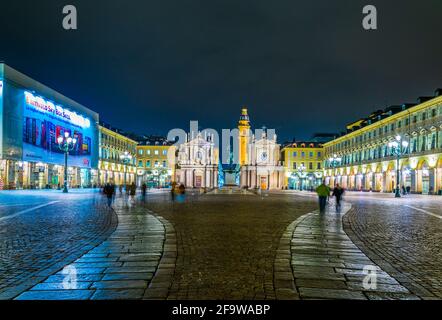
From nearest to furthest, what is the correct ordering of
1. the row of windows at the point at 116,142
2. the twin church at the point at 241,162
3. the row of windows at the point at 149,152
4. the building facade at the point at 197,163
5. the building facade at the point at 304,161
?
the row of windows at the point at 116,142 < the building facade at the point at 304,161 < the twin church at the point at 241,162 < the building facade at the point at 197,163 < the row of windows at the point at 149,152

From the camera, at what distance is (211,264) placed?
8188 mm

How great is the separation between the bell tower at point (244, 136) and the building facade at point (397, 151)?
3453cm

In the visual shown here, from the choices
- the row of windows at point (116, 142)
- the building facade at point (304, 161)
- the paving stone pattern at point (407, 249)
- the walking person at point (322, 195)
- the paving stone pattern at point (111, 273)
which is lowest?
the paving stone pattern at point (407, 249)

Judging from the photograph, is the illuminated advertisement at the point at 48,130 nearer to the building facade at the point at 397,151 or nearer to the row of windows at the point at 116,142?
the row of windows at the point at 116,142

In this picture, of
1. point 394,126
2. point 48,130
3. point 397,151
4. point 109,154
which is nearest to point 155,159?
point 109,154

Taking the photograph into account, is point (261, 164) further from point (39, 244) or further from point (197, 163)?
point (39, 244)

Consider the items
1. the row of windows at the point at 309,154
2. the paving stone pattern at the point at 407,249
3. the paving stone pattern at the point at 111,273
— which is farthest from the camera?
the row of windows at the point at 309,154

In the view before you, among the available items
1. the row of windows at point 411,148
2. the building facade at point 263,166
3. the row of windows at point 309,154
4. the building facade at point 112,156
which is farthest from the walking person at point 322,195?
the row of windows at point 309,154

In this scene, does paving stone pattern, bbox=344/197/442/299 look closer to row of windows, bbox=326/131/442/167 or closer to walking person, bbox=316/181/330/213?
walking person, bbox=316/181/330/213

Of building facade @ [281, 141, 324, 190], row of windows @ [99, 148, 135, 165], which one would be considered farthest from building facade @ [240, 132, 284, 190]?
row of windows @ [99, 148, 135, 165]

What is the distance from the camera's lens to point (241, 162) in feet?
423

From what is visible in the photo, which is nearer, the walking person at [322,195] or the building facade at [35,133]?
the walking person at [322,195]

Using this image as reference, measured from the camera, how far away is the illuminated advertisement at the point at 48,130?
54500 mm

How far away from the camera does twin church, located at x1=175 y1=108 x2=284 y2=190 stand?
122 m
